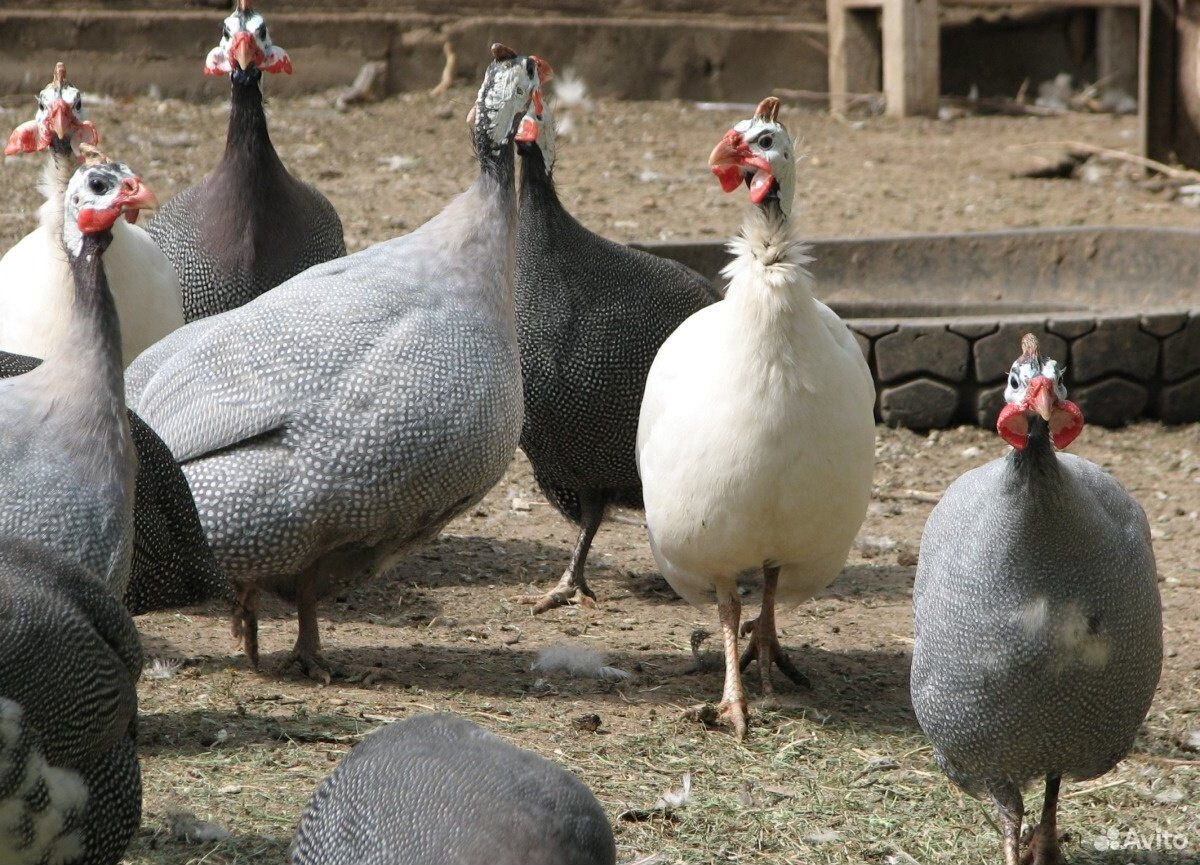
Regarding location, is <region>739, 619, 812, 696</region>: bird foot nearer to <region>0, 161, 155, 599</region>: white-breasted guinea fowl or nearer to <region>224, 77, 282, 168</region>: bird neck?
<region>0, 161, 155, 599</region>: white-breasted guinea fowl

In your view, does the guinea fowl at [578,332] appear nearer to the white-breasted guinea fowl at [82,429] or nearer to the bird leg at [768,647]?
the bird leg at [768,647]

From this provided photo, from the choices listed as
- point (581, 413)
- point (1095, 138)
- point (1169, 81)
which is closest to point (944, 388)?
point (581, 413)

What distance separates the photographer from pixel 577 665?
13.5 ft

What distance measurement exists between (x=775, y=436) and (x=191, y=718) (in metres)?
1.44

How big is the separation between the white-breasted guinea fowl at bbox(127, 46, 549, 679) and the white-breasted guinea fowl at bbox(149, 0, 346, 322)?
837mm

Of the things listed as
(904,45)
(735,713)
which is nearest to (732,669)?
(735,713)

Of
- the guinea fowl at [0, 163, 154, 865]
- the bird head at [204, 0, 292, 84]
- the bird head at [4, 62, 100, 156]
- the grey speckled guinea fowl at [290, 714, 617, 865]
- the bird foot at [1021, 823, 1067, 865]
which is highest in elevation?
the bird head at [204, 0, 292, 84]

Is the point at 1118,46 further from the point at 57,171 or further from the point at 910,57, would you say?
the point at 57,171

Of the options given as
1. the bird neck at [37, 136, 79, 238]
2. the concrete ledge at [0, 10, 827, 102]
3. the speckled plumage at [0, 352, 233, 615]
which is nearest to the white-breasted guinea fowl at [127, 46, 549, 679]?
the speckled plumage at [0, 352, 233, 615]

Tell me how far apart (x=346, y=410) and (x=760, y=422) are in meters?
0.96

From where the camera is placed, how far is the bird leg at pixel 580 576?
15.3ft

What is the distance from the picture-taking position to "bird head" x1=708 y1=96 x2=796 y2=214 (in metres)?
3.71

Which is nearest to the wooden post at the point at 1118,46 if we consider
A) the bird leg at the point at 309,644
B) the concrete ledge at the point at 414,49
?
the concrete ledge at the point at 414,49

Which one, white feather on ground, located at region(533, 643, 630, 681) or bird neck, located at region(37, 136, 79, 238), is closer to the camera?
white feather on ground, located at region(533, 643, 630, 681)
